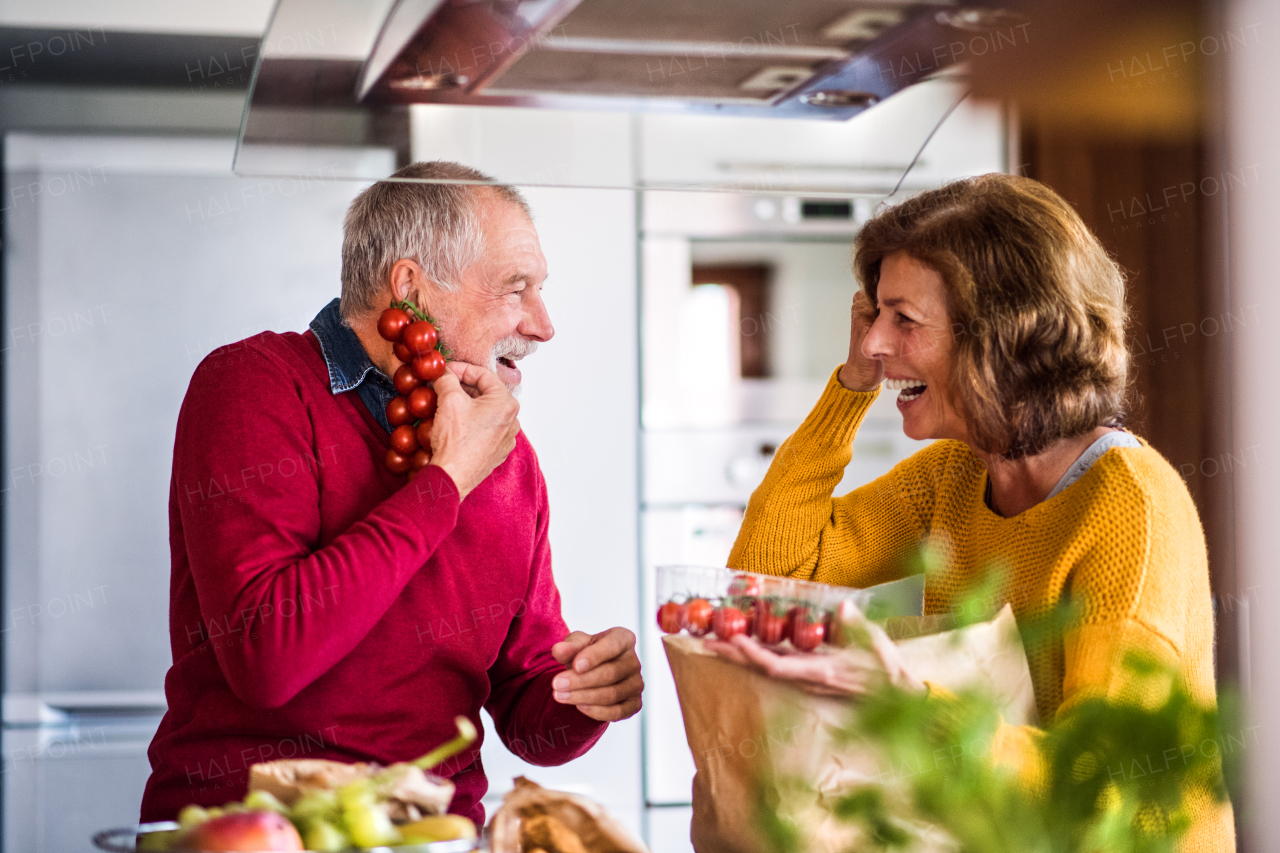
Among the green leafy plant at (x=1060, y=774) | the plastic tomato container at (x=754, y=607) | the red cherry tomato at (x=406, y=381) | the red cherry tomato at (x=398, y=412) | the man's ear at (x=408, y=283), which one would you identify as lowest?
the green leafy plant at (x=1060, y=774)

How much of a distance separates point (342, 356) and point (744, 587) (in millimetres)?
586

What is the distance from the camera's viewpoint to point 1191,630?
1062 millimetres

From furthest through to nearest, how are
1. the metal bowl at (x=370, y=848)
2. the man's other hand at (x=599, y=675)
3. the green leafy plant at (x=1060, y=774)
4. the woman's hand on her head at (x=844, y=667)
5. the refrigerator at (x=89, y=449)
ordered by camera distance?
the refrigerator at (x=89, y=449) < the man's other hand at (x=599, y=675) < the woman's hand on her head at (x=844, y=667) < the metal bowl at (x=370, y=848) < the green leafy plant at (x=1060, y=774)

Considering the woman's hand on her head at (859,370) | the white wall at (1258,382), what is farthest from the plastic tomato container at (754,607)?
the white wall at (1258,382)

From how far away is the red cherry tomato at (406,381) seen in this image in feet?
4.00

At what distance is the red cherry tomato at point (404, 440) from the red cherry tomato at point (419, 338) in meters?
0.09

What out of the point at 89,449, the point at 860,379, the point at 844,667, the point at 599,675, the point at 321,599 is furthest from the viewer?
the point at 89,449

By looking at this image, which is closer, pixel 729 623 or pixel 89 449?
pixel 729 623

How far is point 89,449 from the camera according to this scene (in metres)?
2.29

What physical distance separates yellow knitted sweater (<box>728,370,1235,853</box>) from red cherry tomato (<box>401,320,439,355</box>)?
58cm

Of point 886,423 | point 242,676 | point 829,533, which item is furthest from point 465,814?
point 886,423

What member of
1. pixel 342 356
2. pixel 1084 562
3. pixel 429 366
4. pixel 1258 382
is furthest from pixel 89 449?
pixel 1258 382

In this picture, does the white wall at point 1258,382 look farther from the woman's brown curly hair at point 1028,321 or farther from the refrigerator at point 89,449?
the refrigerator at point 89,449

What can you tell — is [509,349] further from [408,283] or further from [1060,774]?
[1060,774]
